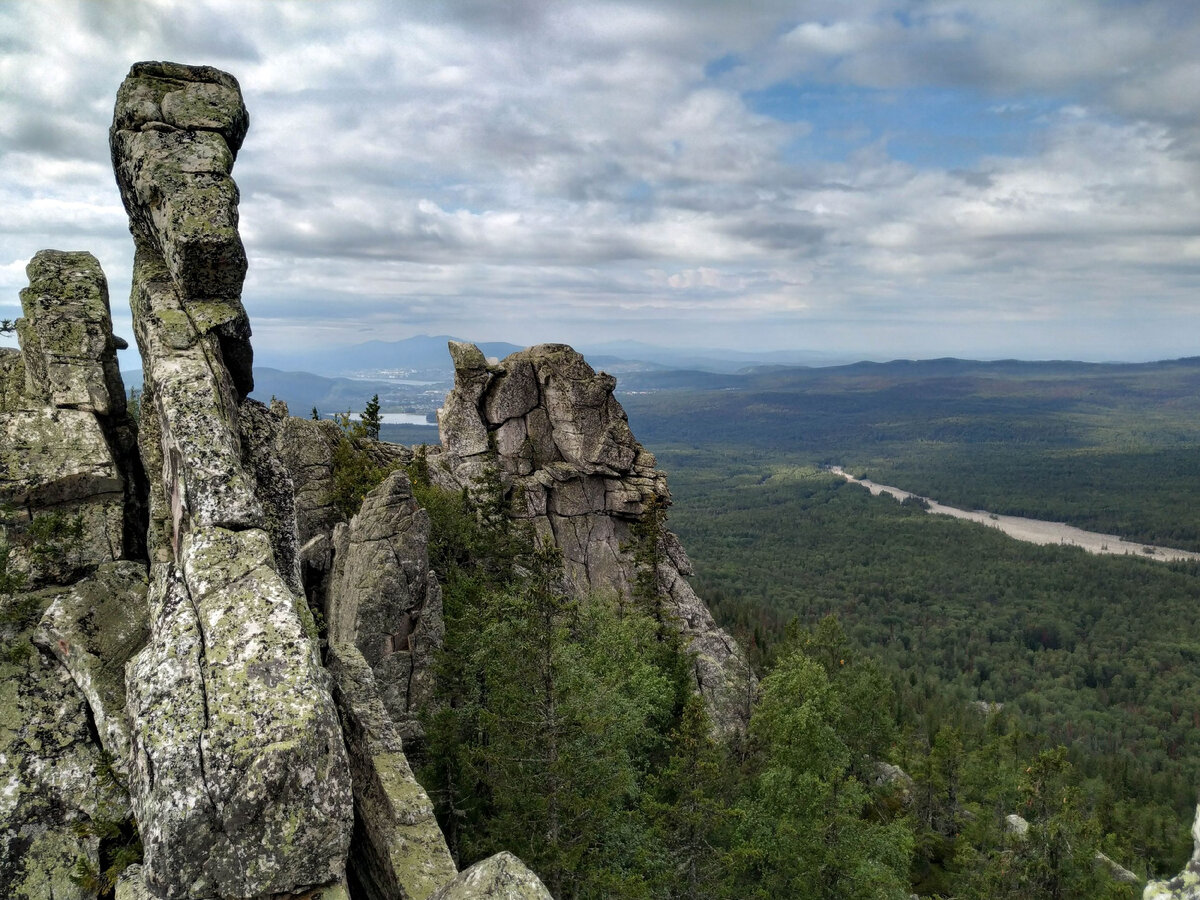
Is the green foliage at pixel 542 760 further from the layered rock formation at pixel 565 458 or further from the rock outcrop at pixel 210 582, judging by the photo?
the layered rock formation at pixel 565 458

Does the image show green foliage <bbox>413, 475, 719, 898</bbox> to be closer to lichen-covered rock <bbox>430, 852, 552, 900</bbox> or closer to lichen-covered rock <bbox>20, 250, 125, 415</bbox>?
lichen-covered rock <bbox>430, 852, 552, 900</bbox>

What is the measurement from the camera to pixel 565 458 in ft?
198

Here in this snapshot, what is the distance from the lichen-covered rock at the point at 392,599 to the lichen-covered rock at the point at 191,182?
13855mm

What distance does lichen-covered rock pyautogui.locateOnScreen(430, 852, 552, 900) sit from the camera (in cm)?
936

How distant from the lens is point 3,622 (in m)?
12.0

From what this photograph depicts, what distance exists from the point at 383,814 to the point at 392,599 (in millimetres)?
15174

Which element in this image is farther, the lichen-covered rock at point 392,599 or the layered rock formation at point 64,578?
the lichen-covered rock at point 392,599

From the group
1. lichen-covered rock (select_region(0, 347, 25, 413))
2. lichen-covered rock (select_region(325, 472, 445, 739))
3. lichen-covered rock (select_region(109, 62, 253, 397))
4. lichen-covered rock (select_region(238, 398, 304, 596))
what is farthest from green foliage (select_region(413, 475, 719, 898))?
lichen-covered rock (select_region(0, 347, 25, 413))

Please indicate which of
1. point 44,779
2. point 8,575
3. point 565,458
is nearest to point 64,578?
point 8,575

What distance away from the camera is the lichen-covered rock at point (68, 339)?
1484cm

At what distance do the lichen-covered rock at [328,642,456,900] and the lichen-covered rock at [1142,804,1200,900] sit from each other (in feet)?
35.0

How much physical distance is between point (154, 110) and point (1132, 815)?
361ft

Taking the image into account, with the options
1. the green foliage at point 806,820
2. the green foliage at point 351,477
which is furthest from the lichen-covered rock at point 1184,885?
the green foliage at point 351,477

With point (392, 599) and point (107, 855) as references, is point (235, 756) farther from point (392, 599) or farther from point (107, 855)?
point (392, 599)
